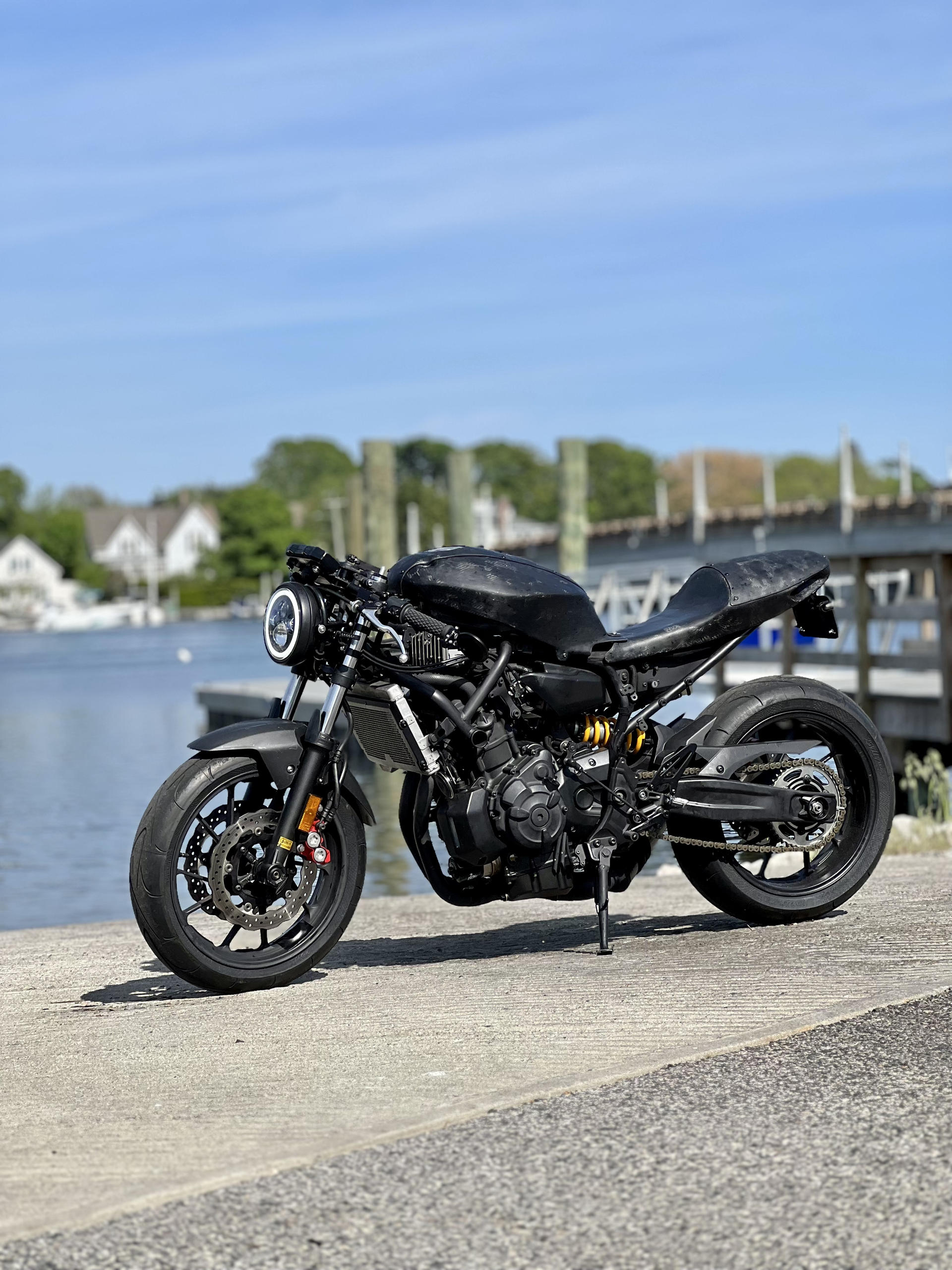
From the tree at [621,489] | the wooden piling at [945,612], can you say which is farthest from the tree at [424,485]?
the wooden piling at [945,612]

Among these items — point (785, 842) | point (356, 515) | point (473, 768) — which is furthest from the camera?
point (356, 515)

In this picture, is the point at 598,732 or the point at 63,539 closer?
the point at 598,732

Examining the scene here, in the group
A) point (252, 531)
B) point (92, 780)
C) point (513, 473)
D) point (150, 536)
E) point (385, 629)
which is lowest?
point (92, 780)

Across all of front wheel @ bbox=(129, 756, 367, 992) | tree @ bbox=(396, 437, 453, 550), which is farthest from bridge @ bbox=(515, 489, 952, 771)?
tree @ bbox=(396, 437, 453, 550)

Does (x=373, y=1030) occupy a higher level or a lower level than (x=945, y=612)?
lower

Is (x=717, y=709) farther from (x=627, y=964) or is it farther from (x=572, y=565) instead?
(x=572, y=565)

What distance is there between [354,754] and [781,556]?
15.3m

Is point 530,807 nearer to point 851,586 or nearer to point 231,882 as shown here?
point 231,882

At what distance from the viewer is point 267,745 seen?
492cm

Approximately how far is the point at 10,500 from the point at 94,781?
160 meters

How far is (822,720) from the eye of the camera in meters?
5.81

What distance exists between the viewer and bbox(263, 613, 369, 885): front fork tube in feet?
15.9

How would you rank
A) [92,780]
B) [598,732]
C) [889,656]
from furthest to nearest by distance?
[92,780] < [889,656] < [598,732]

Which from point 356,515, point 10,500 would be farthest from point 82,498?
point 356,515
